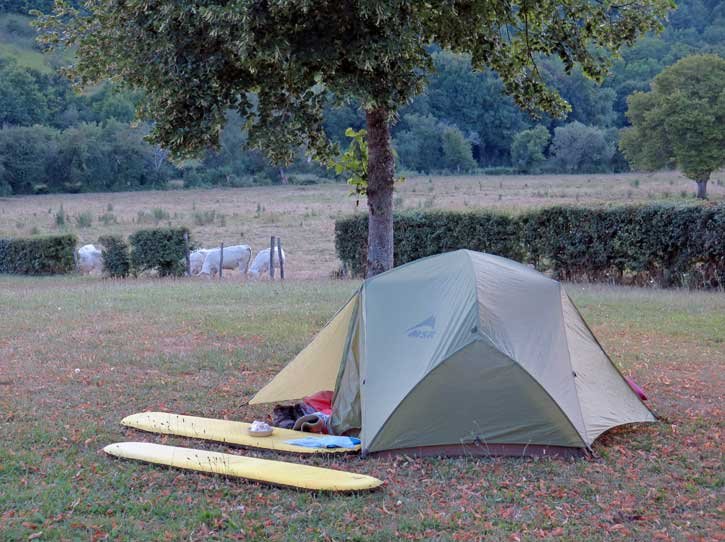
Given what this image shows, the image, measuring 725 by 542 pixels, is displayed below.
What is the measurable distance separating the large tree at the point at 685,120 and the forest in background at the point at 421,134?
422 inches

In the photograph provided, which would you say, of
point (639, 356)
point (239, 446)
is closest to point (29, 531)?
point (239, 446)

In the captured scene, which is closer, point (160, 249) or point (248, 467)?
point (248, 467)

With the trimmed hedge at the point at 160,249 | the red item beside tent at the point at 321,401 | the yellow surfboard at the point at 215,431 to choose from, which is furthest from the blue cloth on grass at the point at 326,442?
the trimmed hedge at the point at 160,249

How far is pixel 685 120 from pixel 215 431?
127ft

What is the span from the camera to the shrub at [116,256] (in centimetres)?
2233

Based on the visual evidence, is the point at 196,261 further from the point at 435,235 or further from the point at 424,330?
the point at 424,330

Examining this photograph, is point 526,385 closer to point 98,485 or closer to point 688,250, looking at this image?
point 98,485

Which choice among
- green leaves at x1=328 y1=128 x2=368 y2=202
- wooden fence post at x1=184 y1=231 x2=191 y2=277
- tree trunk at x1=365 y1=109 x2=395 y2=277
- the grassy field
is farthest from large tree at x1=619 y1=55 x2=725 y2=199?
tree trunk at x1=365 y1=109 x2=395 y2=277

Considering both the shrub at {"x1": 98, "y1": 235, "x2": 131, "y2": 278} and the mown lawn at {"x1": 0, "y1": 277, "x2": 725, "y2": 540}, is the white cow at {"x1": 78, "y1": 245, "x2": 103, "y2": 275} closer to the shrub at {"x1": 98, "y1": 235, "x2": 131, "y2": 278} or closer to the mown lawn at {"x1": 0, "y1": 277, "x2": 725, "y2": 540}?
the shrub at {"x1": 98, "y1": 235, "x2": 131, "y2": 278}

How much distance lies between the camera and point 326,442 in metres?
6.37

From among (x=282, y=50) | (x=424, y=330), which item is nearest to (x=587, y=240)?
(x=282, y=50)

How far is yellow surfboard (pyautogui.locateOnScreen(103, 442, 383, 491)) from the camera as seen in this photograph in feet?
17.7

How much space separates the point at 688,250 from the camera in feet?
54.1

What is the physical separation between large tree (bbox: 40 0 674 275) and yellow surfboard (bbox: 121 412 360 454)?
10.3 ft
